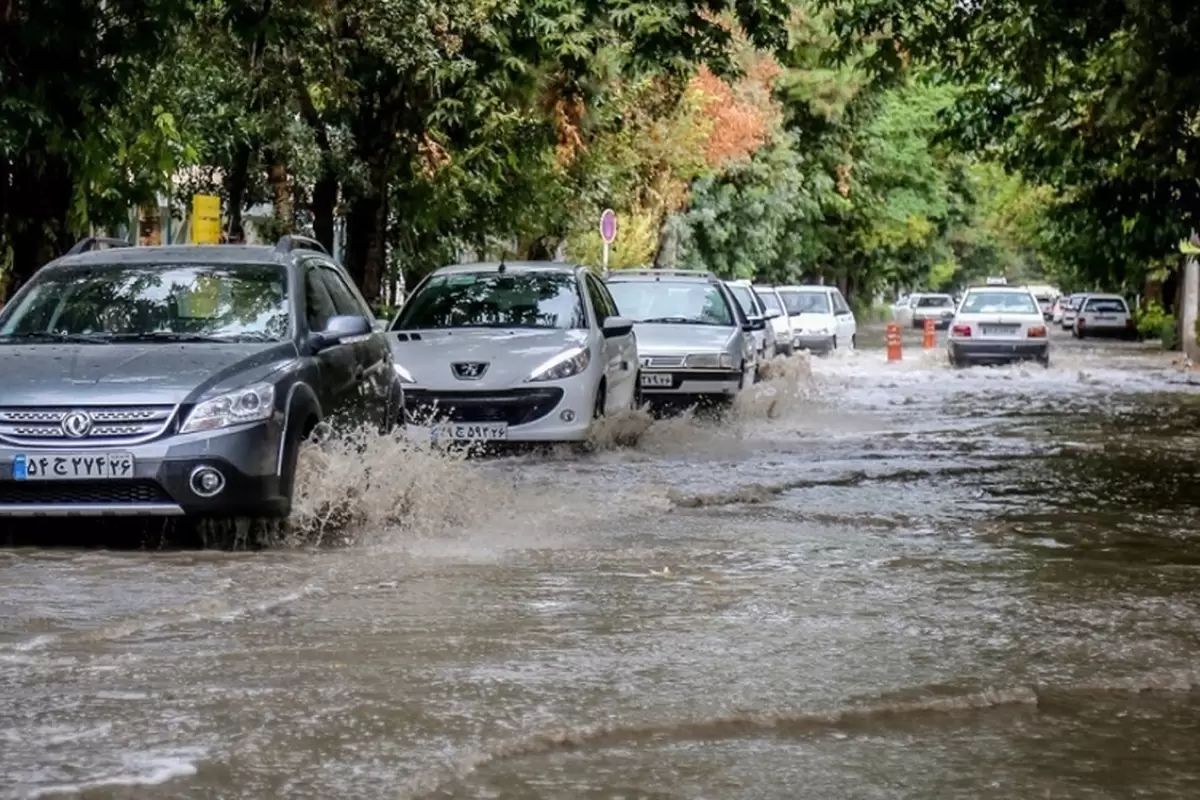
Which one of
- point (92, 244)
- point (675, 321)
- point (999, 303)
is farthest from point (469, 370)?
point (999, 303)

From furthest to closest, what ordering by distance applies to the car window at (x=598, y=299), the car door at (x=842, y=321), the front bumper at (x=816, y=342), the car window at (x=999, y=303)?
the car door at (x=842, y=321), the front bumper at (x=816, y=342), the car window at (x=999, y=303), the car window at (x=598, y=299)

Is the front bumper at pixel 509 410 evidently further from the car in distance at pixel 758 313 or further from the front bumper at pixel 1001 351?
the front bumper at pixel 1001 351

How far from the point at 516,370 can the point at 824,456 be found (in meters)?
3.30

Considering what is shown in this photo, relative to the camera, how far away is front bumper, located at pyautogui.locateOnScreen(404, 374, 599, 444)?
15258 mm

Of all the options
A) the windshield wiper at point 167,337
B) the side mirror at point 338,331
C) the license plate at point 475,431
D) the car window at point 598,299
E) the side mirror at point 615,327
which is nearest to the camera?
the windshield wiper at point 167,337

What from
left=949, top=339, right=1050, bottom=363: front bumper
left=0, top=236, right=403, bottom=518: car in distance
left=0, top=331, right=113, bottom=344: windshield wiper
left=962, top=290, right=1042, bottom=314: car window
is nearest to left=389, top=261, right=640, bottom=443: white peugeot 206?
left=0, top=236, right=403, bottom=518: car in distance

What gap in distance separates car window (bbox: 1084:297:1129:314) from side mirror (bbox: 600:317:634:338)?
5123 centimetres

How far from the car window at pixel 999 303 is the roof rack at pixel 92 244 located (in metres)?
25.5

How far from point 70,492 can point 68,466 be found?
0.15m

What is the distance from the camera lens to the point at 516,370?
15.3 m

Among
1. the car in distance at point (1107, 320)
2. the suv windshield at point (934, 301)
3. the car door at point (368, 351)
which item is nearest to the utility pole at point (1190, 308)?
the car in distance at point (1107, 320)

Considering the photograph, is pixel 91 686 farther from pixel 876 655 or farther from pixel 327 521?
pixel 327 521

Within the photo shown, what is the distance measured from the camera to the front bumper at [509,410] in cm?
1526

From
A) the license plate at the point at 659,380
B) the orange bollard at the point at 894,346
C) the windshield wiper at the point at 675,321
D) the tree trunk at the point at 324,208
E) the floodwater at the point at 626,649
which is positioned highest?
the tree trunk at the point at 324,208
